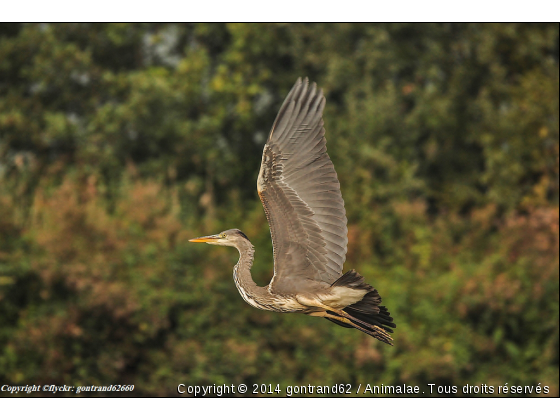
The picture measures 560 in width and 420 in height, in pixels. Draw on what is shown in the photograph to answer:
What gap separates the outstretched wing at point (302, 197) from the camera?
6.93 ft

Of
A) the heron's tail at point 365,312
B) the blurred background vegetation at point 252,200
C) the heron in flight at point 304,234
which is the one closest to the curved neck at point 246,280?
the heron in flight at point 304,234

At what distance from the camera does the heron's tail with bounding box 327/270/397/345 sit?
6.05ft

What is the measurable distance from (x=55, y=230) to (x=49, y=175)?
7.69 ft

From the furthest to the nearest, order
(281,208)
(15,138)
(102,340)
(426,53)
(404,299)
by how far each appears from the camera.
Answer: (426,53), (15,138), (404,299), (102,340), (281,208)

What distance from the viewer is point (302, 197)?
7.41 ft

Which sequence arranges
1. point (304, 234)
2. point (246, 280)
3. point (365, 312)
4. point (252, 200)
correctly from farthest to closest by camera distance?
point (252, 200) → point (304, 234) → point (246, 280) → point (365, 312)

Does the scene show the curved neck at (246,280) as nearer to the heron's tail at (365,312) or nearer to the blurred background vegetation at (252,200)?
the heron's tail at (365,312)

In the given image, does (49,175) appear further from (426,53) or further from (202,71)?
(426,53)

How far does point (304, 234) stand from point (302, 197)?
0.44 ft

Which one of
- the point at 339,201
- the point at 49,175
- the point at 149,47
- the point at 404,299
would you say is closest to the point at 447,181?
the point at 404,299

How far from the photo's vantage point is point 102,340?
9.18 m

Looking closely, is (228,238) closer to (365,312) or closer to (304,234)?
(304,234)

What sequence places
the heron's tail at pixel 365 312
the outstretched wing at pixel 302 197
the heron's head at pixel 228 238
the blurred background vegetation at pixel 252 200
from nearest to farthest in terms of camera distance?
the heron's tail at pixel 365 312
the heron's head at pixel 228 238
the outstretched wing at pixel 302 197
the blurred background vegetation at pixel 252 200

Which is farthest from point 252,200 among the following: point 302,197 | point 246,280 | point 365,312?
point 365,312
